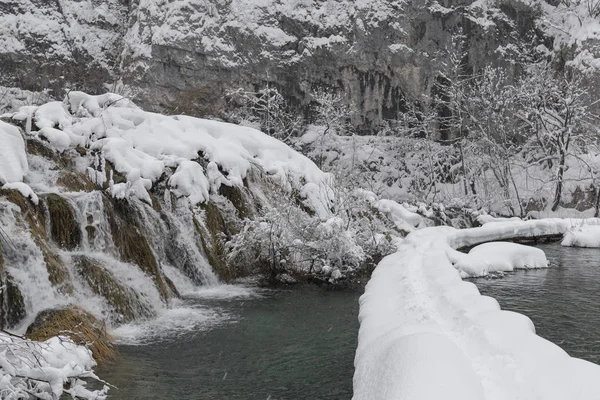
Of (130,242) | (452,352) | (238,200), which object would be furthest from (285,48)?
(452,352)

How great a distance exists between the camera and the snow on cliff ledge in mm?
10875

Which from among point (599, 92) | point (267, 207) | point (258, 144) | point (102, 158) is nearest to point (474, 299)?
point (267, 207)

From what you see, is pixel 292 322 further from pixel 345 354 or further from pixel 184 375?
pixel 184 375

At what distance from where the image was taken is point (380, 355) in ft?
18.2

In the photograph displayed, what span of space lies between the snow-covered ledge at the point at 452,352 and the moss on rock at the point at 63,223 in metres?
4.99

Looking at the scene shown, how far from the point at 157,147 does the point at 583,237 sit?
542 inches

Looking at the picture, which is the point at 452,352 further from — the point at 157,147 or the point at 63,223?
the point at 157,147

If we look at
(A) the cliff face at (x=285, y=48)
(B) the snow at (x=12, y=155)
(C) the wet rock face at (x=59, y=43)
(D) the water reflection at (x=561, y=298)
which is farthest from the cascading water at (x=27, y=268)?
(C) the wet rock face at (x=59, y=43)

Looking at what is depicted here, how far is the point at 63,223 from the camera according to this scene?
8.90m

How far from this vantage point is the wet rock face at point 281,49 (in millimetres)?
40062

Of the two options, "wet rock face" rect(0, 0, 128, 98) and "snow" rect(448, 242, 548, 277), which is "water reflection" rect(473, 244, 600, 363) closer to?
"snow" rect(448, 242, 548, 277)

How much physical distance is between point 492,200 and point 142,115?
1899 cm

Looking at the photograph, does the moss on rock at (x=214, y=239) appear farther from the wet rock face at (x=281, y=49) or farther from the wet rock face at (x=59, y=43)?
the wet rock face at (x=59, y=43)

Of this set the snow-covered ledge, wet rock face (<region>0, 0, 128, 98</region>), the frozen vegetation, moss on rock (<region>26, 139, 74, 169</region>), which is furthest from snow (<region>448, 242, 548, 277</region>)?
wet rock face (<region>0, 0, 128, 98</region>)
